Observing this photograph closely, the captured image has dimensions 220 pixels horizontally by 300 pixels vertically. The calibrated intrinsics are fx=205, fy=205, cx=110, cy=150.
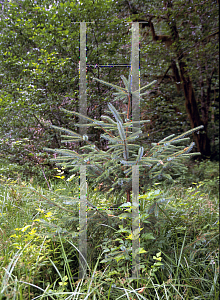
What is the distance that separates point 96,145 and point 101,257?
754 millimetres

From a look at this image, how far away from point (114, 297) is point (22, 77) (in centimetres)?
261

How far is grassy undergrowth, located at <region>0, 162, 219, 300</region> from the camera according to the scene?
1021 millimetres

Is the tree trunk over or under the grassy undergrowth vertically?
over

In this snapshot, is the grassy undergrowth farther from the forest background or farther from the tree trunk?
the tree trunk

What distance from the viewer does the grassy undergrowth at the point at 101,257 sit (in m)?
1.02

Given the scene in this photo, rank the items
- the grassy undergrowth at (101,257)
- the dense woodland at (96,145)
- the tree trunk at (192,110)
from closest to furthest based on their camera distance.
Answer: the grassy undergrowth at (101,257)
the dense woodland at (96,145)
the tree trunk at (192,110)

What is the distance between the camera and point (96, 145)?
1.55 meters

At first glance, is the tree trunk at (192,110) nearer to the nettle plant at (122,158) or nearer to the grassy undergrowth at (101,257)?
the grassy undergrowth at (101,257)

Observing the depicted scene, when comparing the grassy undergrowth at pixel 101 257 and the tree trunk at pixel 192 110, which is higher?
the tree trunk at pixel 192 110

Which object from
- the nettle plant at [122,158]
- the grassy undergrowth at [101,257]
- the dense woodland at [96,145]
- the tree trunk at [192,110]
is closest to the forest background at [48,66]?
the dense woodland at [96,145]

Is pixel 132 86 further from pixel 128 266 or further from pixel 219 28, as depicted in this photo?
pixel 219 28

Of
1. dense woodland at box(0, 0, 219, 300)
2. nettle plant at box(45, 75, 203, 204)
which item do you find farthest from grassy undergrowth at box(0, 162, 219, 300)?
nettle plant at box(45, 75, 203, 204)

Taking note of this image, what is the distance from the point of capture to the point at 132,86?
128cm

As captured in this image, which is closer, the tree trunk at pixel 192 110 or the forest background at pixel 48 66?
the forest background at pixel 48 66
